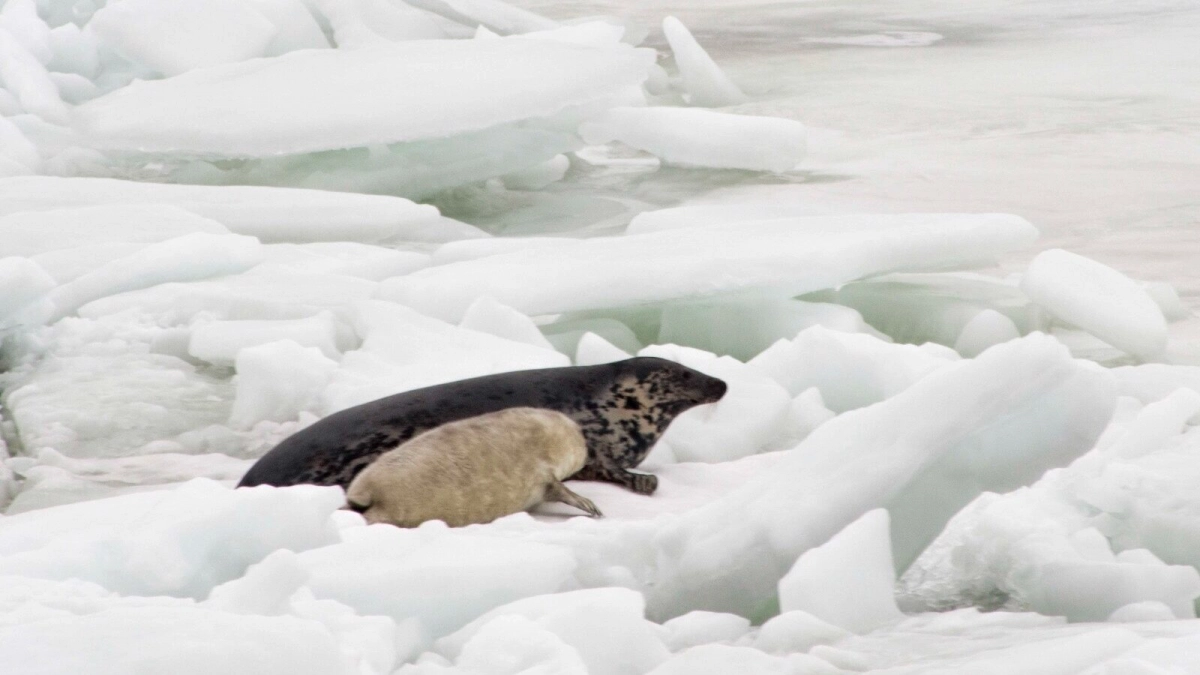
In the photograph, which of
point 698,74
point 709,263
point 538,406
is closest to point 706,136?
point 698,74

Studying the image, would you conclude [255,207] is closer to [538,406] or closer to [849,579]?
[538,406]

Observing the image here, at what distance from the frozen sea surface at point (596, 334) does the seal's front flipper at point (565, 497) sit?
5 centimetres

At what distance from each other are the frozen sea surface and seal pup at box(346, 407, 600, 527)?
0.08 meters

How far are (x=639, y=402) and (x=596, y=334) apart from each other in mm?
879

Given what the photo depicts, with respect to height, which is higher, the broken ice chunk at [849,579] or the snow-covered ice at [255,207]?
the broken ice chunk at [849,579]

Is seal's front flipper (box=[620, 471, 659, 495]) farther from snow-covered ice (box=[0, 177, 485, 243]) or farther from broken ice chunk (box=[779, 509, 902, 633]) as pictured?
snow-covered ice (box=[0, 177, 485, 243])

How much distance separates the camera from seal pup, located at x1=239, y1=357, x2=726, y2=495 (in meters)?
2.58

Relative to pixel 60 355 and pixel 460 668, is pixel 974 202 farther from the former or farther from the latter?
pixel 460 668

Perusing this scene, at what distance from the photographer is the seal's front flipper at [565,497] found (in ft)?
8.02

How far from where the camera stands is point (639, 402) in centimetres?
284

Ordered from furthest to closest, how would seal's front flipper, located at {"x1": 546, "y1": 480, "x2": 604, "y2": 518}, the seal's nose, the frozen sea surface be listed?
the seal's nose → seal's front flipper, located at {"x1": 546, "y1": 480, "x2": 604, "y2": 518} → the frozen sea surface

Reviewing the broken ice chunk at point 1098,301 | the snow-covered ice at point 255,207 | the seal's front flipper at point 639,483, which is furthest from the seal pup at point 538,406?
the snow-covered ice at point 255,207

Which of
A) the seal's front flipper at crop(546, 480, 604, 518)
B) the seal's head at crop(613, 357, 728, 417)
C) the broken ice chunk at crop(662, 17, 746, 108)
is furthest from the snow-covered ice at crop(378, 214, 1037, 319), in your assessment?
the broken ice chunk at crop(662, 17, 746, 108)

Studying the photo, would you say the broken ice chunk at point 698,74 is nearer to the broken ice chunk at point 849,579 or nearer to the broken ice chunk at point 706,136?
the broken ice chunk at point 706,136
